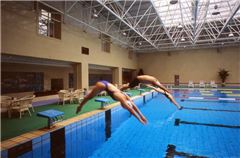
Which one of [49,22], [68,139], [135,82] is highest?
[49,22]

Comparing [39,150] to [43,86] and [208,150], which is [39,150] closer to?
[208,150]

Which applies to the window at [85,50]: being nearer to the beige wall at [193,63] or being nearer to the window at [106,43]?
the window at [106,43]

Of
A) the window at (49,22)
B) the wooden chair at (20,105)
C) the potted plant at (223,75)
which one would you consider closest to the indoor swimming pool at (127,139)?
the wooden chair at (20,105)

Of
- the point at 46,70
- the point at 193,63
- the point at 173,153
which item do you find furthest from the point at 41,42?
the point at 193,63

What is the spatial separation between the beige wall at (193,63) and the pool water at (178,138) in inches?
483

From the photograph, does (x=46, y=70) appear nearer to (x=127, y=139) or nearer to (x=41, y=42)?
(x=41, y=42)

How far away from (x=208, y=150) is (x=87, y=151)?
303 cm

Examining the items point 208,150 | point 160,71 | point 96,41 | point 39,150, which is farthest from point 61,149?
point 160,71

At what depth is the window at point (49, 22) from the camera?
7746mm

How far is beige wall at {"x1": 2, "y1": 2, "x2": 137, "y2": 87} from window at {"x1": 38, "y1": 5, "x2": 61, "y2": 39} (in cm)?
34

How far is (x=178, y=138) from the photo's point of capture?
189 inches

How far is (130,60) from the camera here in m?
18.2

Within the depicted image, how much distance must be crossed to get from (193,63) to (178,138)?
15.7m

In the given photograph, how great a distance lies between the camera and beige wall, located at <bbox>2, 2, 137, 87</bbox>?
5.96 metres
